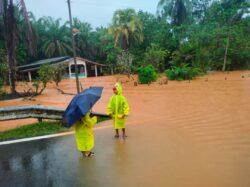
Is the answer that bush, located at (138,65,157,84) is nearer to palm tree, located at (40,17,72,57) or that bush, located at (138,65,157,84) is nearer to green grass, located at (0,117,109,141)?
green grass, located at (0,117,109,141)

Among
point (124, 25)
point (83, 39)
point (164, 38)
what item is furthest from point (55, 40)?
point (164, 38)

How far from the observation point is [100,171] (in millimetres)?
5332

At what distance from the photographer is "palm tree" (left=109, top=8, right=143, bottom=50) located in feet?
138

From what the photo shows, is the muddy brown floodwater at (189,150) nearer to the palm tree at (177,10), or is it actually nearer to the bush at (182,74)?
the bush at (182,74)

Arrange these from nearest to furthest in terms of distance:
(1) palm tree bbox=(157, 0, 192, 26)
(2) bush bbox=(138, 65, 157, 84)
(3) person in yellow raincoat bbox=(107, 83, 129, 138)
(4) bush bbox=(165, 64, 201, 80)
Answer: (3) person in yellow raincoat bbox=(107, 83, 129, 138)
(2) bush bbox=(138, 65, 157, 84)
(4) bush bbox=(165, 64, 201, 80)
(1) palm tree bbox=(157, 0, 192, 26)

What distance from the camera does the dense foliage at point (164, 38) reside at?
33750 millimetres

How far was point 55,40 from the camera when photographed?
163 feet


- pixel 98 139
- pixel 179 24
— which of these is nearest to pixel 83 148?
pixel 98 139

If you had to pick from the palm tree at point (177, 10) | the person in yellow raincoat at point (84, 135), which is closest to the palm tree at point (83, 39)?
the palm tree at point (177, 10)

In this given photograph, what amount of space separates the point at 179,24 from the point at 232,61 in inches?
401

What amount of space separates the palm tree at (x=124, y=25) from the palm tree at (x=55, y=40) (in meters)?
10.9

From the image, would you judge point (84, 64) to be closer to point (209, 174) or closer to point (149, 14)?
point (149, 14)

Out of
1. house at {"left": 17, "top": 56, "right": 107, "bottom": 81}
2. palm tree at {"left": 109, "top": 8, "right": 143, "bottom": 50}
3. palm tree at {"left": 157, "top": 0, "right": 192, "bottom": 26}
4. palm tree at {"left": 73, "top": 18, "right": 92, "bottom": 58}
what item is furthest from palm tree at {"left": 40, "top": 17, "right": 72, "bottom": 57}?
palm tree at {"left": 157, "top": 0, "right": 192, "bottom": 26}

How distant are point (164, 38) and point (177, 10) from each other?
4.10 metres
